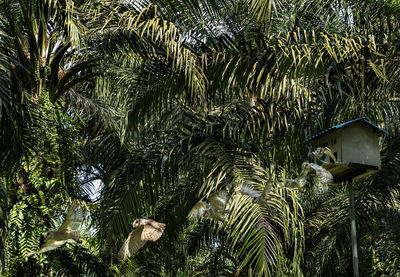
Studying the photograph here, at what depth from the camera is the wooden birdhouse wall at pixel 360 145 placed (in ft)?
21.5

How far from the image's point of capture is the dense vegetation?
7410 mm

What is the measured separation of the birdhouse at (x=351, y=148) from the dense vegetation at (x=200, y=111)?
535 mm

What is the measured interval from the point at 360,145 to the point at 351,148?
0.13 meters

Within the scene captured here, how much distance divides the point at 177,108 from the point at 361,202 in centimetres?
314

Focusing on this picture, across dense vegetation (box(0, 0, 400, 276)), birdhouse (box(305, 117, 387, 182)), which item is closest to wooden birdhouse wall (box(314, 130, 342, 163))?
birdhouse (box(305, 117, 387, 182))

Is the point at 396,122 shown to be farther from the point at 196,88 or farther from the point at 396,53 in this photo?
the point at 196,88

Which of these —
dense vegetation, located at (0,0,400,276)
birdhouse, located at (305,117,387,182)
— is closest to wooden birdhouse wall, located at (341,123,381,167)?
birdhouse, located at (305,117,387,182)

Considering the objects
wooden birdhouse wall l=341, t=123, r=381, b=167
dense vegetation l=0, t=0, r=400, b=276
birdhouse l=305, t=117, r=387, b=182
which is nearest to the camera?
birdhouse l=305, t=117, r=387, b=182

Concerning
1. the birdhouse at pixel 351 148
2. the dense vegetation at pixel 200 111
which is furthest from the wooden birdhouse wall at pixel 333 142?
the dense vegetation at pixel 200 111

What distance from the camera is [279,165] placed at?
8.14 meters

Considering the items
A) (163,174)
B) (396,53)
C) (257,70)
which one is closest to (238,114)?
(257,70)

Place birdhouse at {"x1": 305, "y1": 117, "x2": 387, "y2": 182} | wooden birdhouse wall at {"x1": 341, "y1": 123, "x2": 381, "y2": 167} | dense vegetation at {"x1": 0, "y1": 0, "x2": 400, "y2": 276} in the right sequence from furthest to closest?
dense vegetation at {"x1": 0, "y1": 0, "x2": 400, "y2": 276} → wooden birdhouse wall at {"x1": 341, "y1": 123, "x2": 381, "y2": 167} → birdhouse at {"x1": 305, "y1": 117, "x2": 387, "y2": 182}

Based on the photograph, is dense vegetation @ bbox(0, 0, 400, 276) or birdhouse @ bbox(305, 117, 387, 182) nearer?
birdhouse @ bbox(305, 117, 387, 182)

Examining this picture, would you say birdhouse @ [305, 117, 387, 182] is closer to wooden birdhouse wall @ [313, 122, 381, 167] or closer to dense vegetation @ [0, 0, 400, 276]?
wooden birdhouse wall @ [313, 122, 381, 167]
